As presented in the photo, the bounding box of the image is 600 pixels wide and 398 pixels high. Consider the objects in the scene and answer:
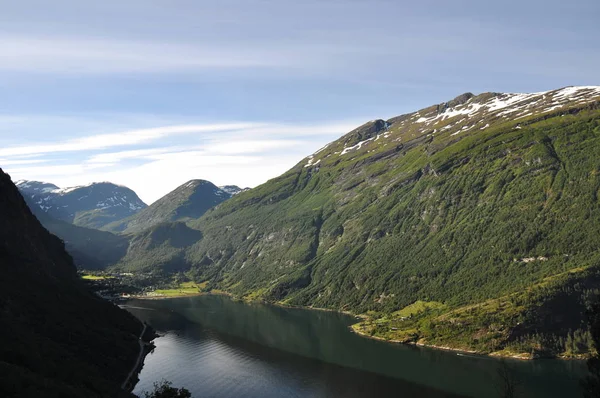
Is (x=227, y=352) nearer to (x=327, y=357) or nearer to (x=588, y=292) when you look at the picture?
(x=327, y=357)

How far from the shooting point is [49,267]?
Result: 15562 cm

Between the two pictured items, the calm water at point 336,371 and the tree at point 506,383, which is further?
the calm water at point 336,371

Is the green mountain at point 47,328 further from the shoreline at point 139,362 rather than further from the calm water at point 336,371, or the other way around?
the calm water at point 336,371

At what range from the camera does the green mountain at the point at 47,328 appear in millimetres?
69763

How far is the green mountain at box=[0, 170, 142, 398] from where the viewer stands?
2747 inches

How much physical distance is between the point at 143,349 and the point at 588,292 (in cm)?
16127

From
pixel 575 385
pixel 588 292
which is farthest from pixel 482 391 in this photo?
pixel 588 292

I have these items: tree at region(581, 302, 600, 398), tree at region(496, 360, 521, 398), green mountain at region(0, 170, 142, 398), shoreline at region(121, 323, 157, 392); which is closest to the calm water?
shoreline at region(121, 323, 157, 392)

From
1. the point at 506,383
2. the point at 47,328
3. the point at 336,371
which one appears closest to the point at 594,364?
the point at 506,383

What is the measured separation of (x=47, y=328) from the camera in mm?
102812

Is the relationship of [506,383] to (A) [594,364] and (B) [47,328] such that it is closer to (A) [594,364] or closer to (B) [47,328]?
(A) [594,364]

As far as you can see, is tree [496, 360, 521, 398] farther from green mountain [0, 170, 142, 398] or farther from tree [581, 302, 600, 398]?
green mountain [0, 170, 142, 398]

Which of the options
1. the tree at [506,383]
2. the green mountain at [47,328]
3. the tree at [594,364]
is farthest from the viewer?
the green mountain at [47,328]

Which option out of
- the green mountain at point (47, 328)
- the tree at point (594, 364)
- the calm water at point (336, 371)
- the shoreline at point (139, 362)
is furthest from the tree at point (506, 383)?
the shoreline at point (139, 362)
